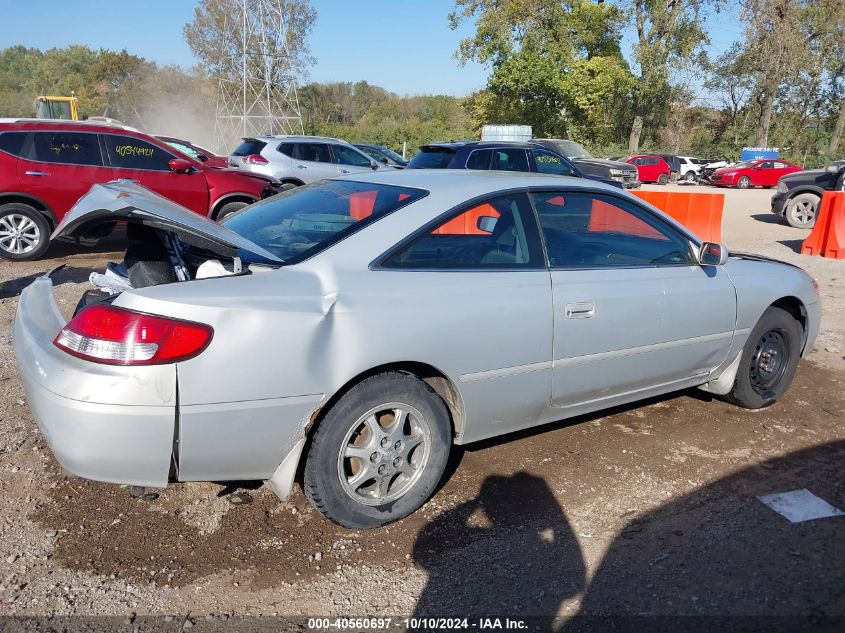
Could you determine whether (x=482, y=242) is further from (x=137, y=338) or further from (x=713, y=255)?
(x=137, y=338)

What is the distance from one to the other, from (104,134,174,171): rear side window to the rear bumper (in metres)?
7.66

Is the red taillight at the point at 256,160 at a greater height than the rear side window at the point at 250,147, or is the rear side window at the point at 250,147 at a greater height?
the rear side window at the point at 250,147

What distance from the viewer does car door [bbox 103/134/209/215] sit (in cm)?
966

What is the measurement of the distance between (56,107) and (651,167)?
28.0 metres

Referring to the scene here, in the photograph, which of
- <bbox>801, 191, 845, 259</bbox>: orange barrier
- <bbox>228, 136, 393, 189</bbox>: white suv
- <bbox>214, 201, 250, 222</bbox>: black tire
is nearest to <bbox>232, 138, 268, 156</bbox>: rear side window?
<bbox>228, 136, 393, 189</bbox>: white suv

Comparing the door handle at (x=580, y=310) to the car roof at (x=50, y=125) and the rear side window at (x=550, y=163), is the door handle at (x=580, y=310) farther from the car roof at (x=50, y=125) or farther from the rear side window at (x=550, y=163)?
the rear side window at (x=550, y=163)

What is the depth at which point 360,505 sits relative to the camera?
318 centimetres

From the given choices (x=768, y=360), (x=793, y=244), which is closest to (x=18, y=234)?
(x=768, y=360)

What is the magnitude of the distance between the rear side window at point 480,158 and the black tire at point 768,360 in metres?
7.39

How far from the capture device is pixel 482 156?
38.6ft

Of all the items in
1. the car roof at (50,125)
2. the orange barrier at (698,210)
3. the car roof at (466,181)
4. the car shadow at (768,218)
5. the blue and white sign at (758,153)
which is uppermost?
the blue and white sign at (758,153)

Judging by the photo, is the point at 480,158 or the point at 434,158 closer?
the point at 480,158

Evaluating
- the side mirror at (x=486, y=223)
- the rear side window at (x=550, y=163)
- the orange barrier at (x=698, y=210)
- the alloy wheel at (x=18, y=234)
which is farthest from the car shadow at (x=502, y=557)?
the rear side window at (x=550, y=163)

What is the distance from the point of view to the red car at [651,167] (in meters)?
33.9
